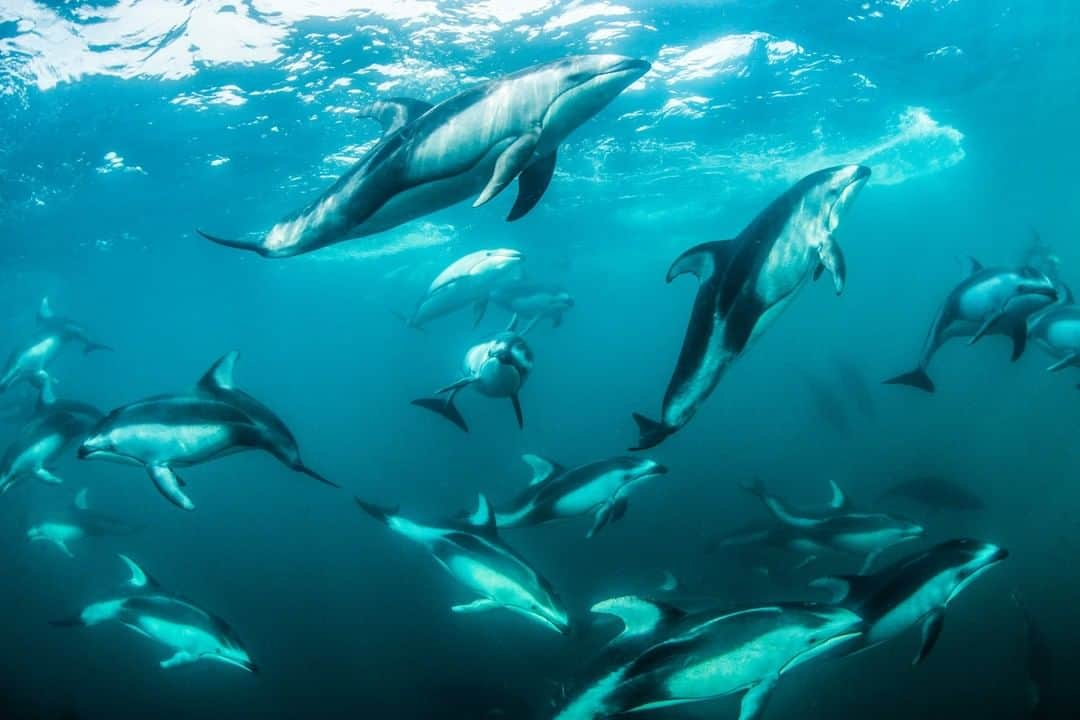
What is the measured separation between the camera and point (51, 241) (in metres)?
24.0

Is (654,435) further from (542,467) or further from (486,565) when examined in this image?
(542,467)

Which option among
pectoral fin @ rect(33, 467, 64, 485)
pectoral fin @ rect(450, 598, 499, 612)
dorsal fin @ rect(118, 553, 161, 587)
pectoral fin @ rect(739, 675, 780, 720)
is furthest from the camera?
pectoral fin @ rect(33, 467, 64, 485)

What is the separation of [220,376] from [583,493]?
393cm

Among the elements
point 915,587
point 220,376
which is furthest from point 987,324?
point 220,376

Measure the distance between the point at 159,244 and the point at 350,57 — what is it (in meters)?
17.9

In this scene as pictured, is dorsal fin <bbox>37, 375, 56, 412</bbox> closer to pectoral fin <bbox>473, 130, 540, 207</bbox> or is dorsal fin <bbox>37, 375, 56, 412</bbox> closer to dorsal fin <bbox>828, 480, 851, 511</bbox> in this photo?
pectoral fin <bbox>473, 130, 540, 207</bbox>

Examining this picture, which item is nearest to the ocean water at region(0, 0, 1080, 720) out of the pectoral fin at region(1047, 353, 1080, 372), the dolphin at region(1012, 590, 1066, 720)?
the dolphin at region(1012, 590, 1066, 720)

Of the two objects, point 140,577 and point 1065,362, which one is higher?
point 1065,362

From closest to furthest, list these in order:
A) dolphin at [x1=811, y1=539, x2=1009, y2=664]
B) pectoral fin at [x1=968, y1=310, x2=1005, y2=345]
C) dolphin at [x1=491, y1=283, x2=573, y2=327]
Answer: dolphin at [x1=811, y1=539, x2=1009, y2=664]
pectoral fin at [x1=968, y1=310, x2=1005, y2=345]
dolphin at [x1=491, y1=283, x2=573, y2=327]

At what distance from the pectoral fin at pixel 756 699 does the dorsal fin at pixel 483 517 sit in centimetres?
266

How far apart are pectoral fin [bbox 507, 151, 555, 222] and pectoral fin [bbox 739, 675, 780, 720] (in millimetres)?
3373

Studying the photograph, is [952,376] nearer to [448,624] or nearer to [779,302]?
[448,624]

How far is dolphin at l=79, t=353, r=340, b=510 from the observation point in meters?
4.77

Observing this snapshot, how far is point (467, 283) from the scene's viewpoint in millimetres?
12148
